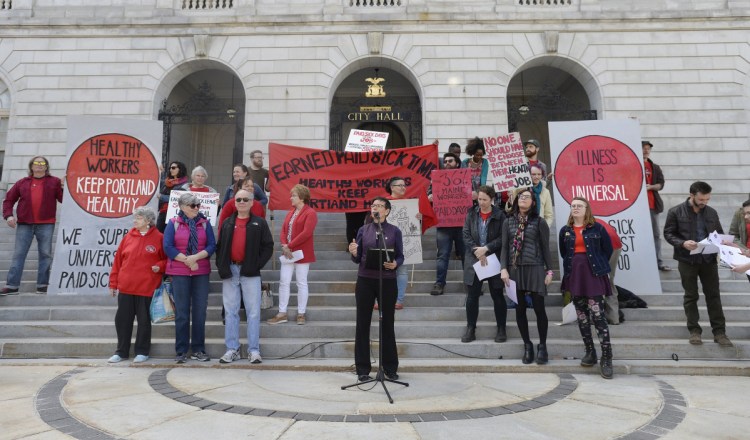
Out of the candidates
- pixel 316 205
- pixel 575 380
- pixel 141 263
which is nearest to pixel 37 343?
pixel 141 263

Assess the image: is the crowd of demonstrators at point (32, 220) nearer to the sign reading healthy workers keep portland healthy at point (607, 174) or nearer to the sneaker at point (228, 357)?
the sneaker at point (228, 357)

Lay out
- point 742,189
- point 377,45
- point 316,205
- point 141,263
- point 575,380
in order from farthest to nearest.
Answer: point 377,45
point 742,189
point 316,205
point 141,263
point 575,380

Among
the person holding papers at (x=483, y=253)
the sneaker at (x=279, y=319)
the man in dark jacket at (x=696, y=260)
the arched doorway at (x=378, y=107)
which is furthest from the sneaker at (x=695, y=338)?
the arched doorway at (x=378, y=107)

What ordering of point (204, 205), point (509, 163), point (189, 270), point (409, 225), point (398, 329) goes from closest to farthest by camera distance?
point (189, 270), point (398, 329), point (509, 163), point (204, 205), point (409, 225)

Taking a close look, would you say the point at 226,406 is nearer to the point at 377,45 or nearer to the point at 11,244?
the point at 11,244

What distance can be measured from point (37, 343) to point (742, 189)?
17045 millimetres

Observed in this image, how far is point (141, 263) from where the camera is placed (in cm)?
599

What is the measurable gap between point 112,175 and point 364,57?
8.63m

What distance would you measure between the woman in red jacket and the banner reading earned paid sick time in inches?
127

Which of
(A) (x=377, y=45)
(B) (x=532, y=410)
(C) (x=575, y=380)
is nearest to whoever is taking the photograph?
(B) (x=532, y=410)

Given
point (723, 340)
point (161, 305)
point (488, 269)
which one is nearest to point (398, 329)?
point (488, 269)

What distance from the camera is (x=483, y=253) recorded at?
597cm

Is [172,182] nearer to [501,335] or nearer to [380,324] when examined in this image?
[380,324]

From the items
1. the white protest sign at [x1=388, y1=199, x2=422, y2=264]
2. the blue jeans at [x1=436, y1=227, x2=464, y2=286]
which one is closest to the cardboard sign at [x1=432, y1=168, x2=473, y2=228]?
the blue jeans at [x1=436, y1=227, x2=464, y2=286]
